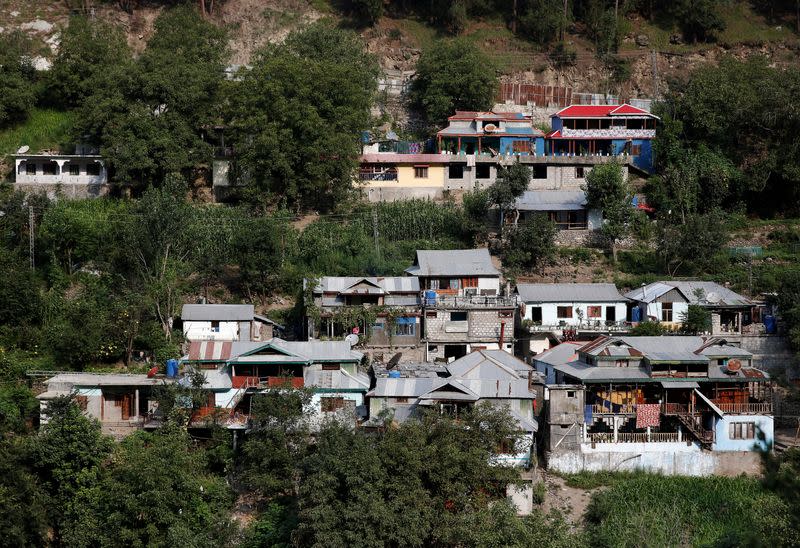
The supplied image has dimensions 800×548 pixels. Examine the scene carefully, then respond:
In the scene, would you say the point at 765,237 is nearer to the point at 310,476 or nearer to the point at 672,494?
the point at 672,494

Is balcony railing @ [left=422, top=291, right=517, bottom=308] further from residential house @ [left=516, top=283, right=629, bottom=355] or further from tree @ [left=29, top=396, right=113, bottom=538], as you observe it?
tree @ [left=29, top=396, right=113, bottom=538]

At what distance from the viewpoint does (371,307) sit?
39562mm

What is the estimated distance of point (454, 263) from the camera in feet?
138

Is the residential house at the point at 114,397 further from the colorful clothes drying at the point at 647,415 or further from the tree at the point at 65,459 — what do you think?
the colorful clothes drying at the point at 647,415

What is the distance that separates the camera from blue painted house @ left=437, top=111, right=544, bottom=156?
51344 mm

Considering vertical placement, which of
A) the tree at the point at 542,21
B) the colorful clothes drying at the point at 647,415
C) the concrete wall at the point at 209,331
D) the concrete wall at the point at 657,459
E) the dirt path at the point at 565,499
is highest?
the tree at the point at 542,21

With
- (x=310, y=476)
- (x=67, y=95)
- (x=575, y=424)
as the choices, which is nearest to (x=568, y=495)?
(x=575, y=424)

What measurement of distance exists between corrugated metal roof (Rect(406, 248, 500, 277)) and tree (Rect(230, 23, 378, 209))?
6.56m

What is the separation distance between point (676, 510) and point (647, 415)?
3.97m

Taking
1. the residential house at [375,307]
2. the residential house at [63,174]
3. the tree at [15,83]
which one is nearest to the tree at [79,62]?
the tree at [15,83]

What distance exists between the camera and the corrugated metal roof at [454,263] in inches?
1631

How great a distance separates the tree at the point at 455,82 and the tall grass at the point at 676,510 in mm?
25441

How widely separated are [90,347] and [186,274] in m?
6.60

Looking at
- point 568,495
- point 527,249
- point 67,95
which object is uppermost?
point 67,95
